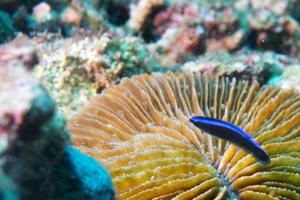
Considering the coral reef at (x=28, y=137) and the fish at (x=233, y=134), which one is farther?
the fish at (x=233, y=134)

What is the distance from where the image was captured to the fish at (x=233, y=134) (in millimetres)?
2704

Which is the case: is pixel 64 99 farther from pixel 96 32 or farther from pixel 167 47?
pixel 167 47

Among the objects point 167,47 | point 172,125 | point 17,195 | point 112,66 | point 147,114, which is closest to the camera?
point 17,195

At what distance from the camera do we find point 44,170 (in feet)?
5.41

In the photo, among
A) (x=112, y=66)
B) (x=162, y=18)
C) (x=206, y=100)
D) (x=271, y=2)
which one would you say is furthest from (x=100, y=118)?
(x=271, y=2)

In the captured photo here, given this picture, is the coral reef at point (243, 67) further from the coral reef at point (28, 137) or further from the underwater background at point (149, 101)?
the coral reef at point (28, 137)

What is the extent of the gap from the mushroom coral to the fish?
0.23 m

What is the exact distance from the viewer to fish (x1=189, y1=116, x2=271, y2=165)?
8.87 ft

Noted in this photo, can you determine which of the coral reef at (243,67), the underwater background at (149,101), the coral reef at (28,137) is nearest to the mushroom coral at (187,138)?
the underwater background at (149,101)

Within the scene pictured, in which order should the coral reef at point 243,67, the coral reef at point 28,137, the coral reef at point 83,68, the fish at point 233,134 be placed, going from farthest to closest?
the coral reef at point 243,67
the coral reef at point 83,68
the fish at point 233,134
the coral reef at point 28,137

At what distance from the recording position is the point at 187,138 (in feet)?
10.9

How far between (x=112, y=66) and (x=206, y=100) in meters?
1.66

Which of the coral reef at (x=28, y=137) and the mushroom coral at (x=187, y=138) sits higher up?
the mushroom coral at (x=187, y=138)

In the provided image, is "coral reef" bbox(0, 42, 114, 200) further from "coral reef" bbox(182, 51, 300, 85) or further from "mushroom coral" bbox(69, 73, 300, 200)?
"coral reef" bbox(182, 51, 300, 85)
